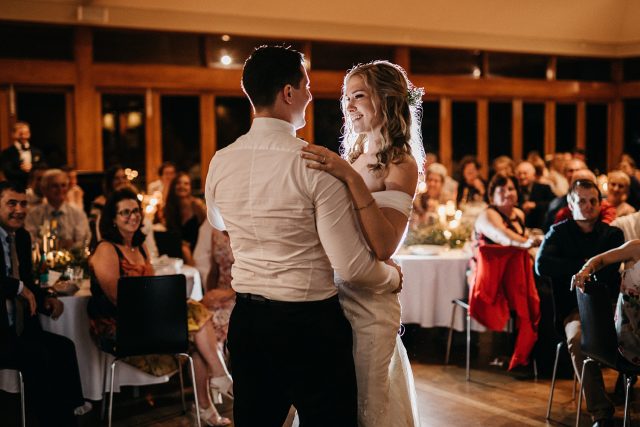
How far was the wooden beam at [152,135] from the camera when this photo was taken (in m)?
10.8

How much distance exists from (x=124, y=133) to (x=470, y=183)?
4820 millimetres

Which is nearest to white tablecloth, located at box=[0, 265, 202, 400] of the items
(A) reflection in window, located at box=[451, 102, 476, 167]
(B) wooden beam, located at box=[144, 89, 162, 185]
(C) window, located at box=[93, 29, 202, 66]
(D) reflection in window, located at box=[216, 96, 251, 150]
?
(B) wooden beam, located at box=[144, 89, 162, 185]

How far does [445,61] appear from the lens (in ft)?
41.5

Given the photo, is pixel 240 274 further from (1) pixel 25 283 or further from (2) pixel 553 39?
(2) pixel 553 39

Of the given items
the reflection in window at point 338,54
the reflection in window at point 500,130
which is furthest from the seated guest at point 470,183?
the reflection in window at point 500,130

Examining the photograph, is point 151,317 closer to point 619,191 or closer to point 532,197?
point 619,191

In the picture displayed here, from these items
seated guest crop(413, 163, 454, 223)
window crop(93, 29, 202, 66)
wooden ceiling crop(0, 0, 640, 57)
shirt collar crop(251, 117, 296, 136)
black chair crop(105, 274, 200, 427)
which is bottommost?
black chair crop(105, 274, 200, 427)

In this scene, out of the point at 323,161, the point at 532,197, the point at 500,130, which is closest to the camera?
the point at 323,161

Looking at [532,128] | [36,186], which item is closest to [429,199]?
[36,186]

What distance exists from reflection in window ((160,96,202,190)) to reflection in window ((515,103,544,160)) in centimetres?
592

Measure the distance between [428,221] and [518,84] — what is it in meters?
→ 7.32

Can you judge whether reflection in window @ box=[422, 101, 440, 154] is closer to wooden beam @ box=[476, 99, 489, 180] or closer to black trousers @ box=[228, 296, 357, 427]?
wooden beam @ box=[476, 99, 489, 180]

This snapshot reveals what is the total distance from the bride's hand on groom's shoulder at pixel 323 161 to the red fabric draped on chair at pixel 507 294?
11.4 ft

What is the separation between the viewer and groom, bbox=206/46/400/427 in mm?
1974
